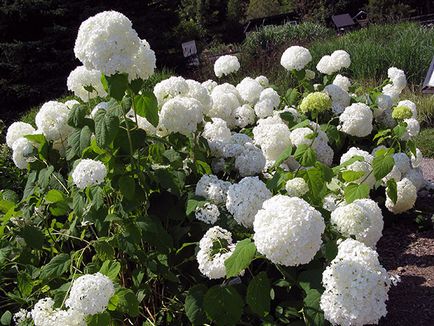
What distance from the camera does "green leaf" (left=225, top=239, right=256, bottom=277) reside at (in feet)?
5.33

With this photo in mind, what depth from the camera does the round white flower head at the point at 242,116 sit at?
3.40m

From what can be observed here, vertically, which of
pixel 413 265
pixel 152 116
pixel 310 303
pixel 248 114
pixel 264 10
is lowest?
pixel 264 10

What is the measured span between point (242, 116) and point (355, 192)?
4.59 ft

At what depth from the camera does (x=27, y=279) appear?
7.07 ft

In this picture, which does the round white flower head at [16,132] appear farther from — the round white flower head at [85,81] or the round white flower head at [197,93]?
the round white flower head at [197,93]

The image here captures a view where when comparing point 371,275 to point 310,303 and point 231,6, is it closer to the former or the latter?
point 310,303

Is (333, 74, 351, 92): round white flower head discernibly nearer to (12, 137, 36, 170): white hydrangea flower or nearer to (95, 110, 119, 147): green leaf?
(12, 137, 36, 170): white hydrangea flower

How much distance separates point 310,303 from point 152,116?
0.80m

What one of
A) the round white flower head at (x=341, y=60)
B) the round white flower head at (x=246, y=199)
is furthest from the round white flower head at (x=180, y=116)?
the round white flower head at (x=341, y=60)

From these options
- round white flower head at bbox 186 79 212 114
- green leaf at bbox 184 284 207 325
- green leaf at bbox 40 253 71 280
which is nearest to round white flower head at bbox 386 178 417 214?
round white flower head at bbox 186 79 212 114

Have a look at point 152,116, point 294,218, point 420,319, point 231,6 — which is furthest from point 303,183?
point 231,6

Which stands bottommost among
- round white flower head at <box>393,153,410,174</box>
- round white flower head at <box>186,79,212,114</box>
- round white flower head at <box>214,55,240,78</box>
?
round white flower head at <box>393,153,410,174</box>

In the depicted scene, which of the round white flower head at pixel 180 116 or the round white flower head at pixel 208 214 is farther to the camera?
the round white flower head at pixel 180 116

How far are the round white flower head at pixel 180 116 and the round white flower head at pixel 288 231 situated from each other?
725mm
